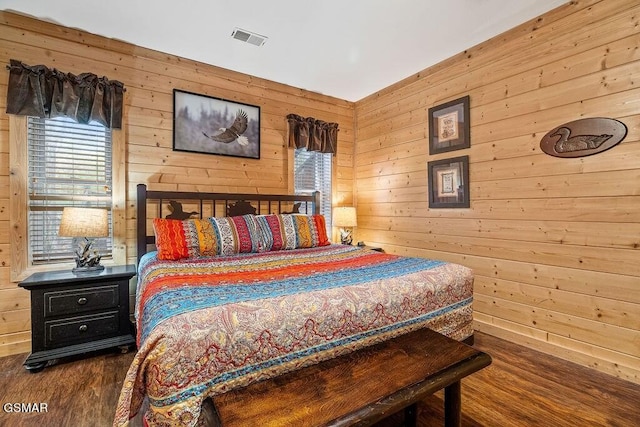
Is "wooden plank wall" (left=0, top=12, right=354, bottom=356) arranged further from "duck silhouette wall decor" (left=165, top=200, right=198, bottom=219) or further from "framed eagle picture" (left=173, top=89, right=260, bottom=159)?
"duck silhouette wall decor" (left=165, top=200, right=198, bottom=219)

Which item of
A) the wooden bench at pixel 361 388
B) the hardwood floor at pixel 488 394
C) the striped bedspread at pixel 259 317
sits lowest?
the hardwood floor at pixel 488 394

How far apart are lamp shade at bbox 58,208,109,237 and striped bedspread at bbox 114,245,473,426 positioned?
2.02 ft

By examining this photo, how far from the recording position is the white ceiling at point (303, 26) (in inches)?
92.8

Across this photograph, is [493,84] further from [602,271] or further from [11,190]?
[11,190]

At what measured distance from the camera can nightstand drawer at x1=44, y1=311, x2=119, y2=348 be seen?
2.24 m

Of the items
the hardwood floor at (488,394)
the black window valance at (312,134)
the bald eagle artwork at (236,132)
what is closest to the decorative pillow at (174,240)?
the hardwood floor at (488,394)

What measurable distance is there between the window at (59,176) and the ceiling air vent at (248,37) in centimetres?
147

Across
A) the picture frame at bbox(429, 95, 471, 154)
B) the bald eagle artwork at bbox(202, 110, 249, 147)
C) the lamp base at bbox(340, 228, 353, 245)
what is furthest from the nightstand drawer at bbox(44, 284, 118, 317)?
the picture frame at bbox(429, 95, 471, 154)

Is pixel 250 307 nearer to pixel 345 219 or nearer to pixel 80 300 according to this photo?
pixel 80 300

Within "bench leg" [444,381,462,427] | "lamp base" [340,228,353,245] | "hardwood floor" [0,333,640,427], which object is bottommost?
"hardwood floor" [0,333,640,427]

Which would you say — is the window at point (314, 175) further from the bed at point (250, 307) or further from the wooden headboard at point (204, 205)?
the bed at point (250, 307)

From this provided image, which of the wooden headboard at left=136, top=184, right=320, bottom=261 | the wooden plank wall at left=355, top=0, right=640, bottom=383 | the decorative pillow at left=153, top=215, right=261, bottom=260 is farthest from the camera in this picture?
the wooden headboard at left=136, top=184, right=320, bottom=261

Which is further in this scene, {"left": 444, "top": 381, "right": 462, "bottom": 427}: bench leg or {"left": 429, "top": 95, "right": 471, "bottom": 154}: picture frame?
{"left": 429, "top": 95, "right": 471, "bottom": 154}: picture frame

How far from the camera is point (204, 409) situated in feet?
3.66
